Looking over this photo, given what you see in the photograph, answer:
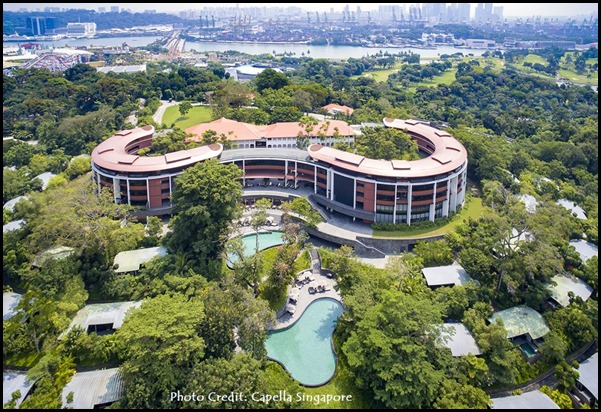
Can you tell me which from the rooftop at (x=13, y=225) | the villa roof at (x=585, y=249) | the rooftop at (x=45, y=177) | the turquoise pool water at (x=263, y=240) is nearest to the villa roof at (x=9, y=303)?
the rooftop at (x=13, y=225)

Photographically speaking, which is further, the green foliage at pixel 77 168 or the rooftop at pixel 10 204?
the green foliage at pixel 77 168

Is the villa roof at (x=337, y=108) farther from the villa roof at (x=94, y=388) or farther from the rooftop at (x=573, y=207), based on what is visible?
the villa roof at (x=94, y=388)

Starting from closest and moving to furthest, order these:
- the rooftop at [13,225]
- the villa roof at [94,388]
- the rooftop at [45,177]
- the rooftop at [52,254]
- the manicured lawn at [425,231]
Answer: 1. the villa roof at [94,388]
2. the rooftop at [52,254]
3. the rooftop at [13,225]
4. the manicured lawn at [425,231]
5. the rooftop at [45,177]

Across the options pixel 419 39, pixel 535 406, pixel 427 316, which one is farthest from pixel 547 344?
pixel 419 39

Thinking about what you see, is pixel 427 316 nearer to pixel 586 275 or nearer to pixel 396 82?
pixel 586 275

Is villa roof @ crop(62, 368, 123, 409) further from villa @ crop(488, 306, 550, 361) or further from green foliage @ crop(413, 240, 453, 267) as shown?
green foliage @ crop(413, 240, 453, 267)

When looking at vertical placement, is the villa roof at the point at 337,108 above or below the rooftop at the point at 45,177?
above
